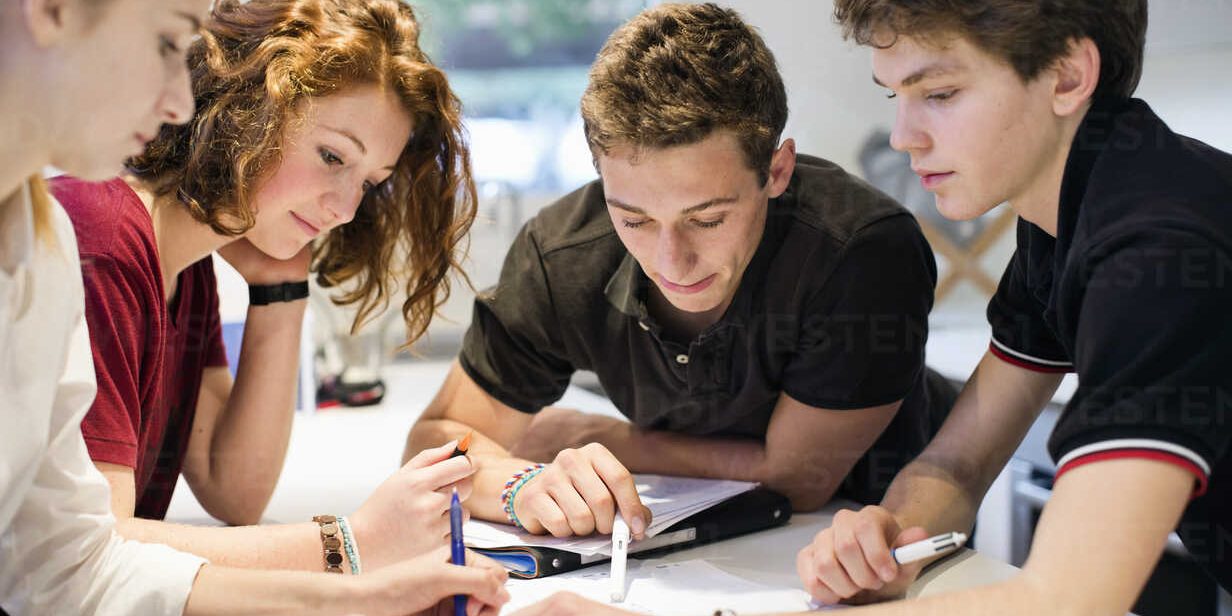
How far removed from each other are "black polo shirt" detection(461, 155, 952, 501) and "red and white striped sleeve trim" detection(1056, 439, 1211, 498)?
0.52 meters

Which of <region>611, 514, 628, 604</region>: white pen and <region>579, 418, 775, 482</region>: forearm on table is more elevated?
<region>579, 418, 775, 482</region>: forearm on table

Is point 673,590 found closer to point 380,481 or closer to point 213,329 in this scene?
point 380,481

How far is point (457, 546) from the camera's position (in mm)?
884

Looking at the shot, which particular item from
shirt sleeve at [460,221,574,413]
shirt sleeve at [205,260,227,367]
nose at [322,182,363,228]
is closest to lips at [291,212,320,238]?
nose at [322,182,363,228]

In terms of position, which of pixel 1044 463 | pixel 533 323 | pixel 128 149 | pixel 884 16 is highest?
pixel 884 16

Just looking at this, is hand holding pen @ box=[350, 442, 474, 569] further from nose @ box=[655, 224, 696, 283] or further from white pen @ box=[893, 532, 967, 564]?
white pen @ box=[893, 532, 967, 564]

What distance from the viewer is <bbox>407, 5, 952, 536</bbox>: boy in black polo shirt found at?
1.14 metres

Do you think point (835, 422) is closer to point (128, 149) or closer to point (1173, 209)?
point (1173, 209)

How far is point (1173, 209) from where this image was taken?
0.76m

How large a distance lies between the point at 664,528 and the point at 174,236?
65 cm

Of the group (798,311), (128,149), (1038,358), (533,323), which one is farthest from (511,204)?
(128,149)

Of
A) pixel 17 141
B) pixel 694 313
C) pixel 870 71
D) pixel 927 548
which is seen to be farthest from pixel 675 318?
pixel 17 141

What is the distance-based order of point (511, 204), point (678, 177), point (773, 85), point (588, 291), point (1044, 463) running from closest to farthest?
point (678, 177)
point (773, 85)
point (588, 291)
point (1044, 463)
point (511, 204)

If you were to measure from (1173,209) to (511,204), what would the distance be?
6.42ft
